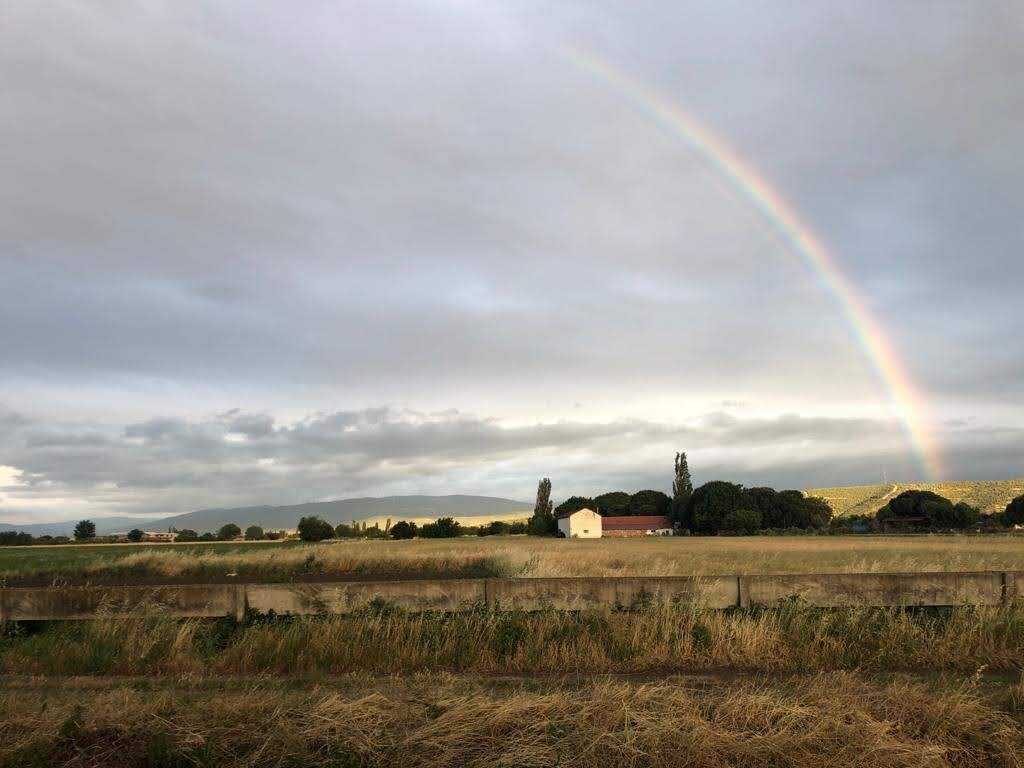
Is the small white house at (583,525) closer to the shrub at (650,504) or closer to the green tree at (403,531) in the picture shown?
the green tree at (403,531)

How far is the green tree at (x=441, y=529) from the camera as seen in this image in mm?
138375

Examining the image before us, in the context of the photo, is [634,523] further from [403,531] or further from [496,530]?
[403,531]

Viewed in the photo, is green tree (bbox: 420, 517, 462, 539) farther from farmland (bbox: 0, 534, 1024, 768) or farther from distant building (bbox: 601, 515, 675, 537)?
farmland (bbox: 0, 534, 1024, 768)

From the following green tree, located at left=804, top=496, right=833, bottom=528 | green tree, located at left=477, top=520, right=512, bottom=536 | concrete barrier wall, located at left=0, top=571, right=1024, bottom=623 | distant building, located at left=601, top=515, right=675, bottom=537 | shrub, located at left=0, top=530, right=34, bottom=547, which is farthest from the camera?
distant building, located at left=601, top=515, right=675, bottom=537

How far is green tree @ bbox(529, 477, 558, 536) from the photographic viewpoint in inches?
6358

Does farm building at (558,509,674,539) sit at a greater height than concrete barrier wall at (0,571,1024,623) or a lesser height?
lesser

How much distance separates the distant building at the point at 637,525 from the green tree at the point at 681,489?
6.68 meters

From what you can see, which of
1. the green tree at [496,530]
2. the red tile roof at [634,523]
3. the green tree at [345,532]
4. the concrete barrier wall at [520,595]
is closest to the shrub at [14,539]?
the green tree at [345,532]

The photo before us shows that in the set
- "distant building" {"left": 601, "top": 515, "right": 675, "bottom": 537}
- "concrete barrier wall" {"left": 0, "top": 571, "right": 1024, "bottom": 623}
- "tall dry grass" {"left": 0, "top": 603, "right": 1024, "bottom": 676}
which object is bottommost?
"distant building" {"left": 601, "top": 515, "right": 675, "bottom": 537}

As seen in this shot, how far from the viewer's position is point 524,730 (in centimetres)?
605

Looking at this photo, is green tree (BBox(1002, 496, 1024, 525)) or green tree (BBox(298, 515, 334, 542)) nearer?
green tree (BBox(1002, 496, 1024, 525))

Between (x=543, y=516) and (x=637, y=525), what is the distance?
21.7 m

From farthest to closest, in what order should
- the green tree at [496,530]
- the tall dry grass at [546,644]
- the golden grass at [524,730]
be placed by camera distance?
the green tree at [496,530] < the tall dry grass at [546,644] < the golden grass at [524,730]

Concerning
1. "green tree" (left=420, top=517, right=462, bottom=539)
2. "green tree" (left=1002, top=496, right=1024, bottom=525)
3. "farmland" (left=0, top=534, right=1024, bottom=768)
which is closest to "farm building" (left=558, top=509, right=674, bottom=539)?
"green tree" (left=420, top=517, right=462, bottom=539)
